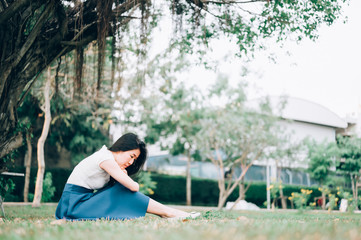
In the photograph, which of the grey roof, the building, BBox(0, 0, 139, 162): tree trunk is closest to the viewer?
BBox(0, 0, 139, 162): tree trunk

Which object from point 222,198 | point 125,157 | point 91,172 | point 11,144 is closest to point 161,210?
point 125,157

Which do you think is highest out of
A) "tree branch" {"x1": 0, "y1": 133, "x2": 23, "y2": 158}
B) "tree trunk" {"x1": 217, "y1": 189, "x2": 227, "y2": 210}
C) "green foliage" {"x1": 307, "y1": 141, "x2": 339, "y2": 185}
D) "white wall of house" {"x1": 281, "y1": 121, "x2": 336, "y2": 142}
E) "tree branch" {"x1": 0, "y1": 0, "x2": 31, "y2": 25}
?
"tree branch" {"x1": 0, "y1": 0, "x2": 31, "y2": 25}

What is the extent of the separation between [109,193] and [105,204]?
4.3 inches

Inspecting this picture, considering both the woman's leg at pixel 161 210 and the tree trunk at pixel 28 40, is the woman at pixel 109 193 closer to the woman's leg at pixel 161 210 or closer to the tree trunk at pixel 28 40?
the woman's leg at pixel 161 210

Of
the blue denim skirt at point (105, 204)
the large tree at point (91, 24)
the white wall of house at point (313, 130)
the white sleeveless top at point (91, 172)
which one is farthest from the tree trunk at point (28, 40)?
the white wall of house at point (313, 130)

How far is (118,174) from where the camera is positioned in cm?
359

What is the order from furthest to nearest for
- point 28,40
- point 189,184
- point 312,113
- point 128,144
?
point 312,113 → point 189,184 → point 28,40 → point 128,144

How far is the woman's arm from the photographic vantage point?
3.57 m

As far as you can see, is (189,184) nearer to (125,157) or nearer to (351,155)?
(351,155)

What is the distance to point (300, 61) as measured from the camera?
22.7ft

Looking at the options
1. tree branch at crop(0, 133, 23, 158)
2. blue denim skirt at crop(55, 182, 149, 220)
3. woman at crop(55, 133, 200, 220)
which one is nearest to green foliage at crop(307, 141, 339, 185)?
tree branch at crop(0, 133, 23, 158)

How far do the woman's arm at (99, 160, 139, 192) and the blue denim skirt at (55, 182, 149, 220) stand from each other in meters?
0.10

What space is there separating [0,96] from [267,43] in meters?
4.24

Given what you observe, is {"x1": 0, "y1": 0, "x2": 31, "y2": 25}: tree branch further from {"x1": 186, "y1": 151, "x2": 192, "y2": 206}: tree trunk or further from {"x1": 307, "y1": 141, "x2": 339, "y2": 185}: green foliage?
{"x1": 307, "y1": 141, "x2": 339, "y2": 185}: green foliage
